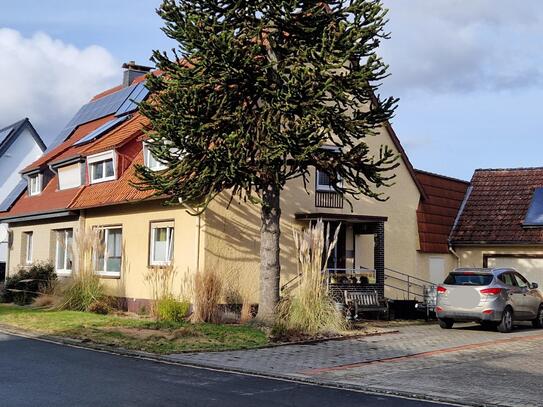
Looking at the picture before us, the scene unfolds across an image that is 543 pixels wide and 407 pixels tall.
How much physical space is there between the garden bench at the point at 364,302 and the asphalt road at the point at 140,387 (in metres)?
8.89

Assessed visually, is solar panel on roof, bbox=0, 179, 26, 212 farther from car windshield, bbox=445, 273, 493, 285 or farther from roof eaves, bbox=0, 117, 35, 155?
car windshield, bbox=445, 273, 493, 285

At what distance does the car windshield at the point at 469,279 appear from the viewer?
1855 centimetres

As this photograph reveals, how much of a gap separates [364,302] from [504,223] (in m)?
8.44

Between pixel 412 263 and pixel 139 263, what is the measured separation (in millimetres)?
9913

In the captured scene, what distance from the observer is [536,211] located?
84.7 ft

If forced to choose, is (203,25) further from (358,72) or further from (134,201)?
(134,201)

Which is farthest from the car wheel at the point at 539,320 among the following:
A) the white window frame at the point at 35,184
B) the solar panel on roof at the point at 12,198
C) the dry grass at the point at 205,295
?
the solar panel on roof at the point at 12,198

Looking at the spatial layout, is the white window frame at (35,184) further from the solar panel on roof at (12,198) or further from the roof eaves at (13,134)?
the roof eaves at (13,134)

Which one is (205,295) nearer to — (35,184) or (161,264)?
(161,264)

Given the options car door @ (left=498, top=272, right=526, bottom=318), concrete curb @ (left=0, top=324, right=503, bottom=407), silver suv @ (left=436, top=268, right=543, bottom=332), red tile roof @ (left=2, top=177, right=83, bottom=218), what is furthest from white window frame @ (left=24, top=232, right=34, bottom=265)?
car door @ (left=498, top=272, right=526, bottom=318)

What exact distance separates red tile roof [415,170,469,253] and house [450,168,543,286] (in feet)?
1.27

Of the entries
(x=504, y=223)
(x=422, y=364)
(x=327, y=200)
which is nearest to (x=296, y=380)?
(x=422, y=364)

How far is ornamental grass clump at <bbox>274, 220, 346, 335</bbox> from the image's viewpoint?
16.3 metres

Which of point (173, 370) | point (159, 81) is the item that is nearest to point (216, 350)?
point (173, 370)
